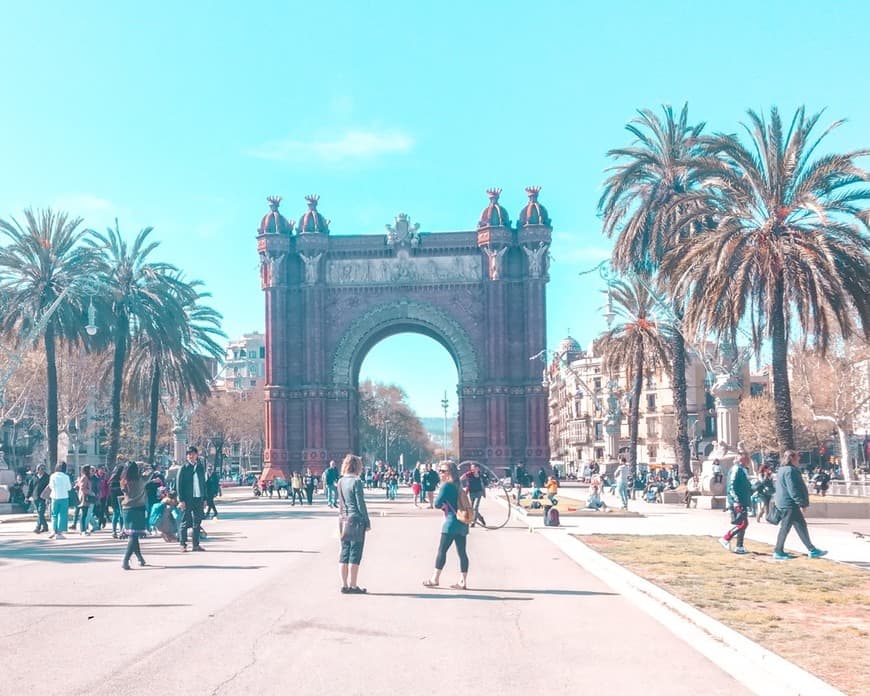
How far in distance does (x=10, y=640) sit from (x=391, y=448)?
124m

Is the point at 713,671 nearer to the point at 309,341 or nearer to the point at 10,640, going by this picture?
the point at 10,640

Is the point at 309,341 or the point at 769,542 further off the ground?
the point at 309,341

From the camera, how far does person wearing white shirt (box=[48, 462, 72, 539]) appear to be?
2130cm

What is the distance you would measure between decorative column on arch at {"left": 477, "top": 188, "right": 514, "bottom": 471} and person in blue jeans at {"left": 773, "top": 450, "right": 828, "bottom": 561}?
47.2 metres

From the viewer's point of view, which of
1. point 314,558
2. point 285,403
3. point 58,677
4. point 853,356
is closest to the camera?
point 58,677

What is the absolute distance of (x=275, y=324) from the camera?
65250mm

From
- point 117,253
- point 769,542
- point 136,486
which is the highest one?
point 117,253

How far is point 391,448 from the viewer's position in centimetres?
13238

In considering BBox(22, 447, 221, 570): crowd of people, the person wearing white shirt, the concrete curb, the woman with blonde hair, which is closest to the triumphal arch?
BBox(22, 447, 221, 570): crowd of people

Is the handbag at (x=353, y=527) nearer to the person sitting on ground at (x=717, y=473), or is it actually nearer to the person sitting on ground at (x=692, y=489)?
the person sitting on ground at (x=717, y=473)

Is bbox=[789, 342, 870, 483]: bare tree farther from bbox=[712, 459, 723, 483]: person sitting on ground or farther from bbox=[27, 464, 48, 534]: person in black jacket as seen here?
bbox=[27, 464, 48, 534]: person in black jacket

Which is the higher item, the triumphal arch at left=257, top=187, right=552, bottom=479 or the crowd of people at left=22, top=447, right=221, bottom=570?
the triumphal arch at left=257, top=187, right=552, bottom=479

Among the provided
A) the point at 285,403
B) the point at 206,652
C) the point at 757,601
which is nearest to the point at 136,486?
the point at 206,652

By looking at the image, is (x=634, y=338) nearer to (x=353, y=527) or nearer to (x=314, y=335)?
(x=314, y=335)
